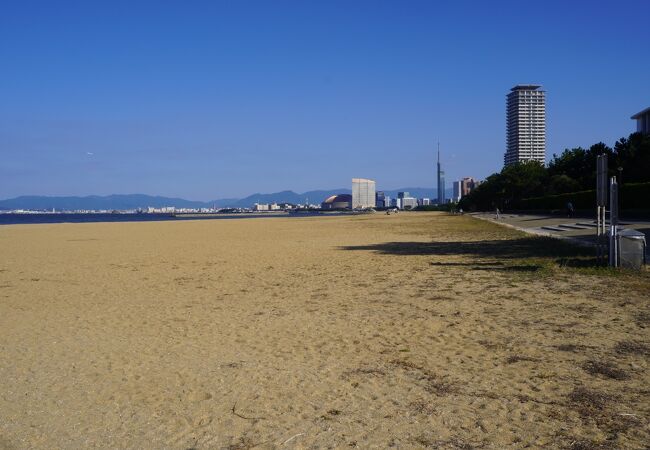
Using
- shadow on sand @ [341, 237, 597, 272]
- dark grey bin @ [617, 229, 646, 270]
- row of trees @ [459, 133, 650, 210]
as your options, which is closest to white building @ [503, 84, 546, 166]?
row of trees @ [459, 133, 650, 210]

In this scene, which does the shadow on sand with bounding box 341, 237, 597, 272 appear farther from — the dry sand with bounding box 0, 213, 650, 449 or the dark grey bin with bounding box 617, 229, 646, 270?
the dry sand with bounding box 0, 213, 650, 449

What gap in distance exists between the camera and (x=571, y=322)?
6.84 m

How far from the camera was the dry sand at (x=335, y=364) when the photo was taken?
3.84m

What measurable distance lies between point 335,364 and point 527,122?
19014 cm

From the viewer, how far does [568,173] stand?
71812 mm

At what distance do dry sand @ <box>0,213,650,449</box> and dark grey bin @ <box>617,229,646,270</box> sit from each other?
2.92 feet

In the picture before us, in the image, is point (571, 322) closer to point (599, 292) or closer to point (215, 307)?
point (599, 292)

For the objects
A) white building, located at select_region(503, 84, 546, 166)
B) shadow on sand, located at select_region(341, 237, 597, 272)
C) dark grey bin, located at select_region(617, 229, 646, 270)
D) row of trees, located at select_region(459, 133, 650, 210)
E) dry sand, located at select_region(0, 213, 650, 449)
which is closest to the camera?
dry sand, located at select_region(0, 213, 650, 449)

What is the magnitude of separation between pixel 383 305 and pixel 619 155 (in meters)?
55.9

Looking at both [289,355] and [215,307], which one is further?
[215,307]

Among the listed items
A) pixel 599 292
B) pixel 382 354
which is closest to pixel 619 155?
pixel 599 292

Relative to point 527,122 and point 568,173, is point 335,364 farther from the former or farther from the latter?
point 527,122

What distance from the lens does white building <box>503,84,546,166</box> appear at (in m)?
181

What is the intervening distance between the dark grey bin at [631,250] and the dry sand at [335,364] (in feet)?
2.92
